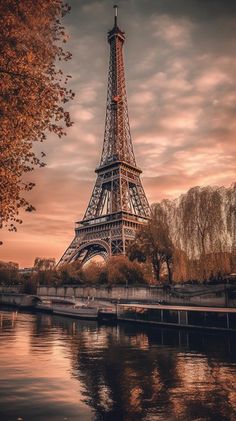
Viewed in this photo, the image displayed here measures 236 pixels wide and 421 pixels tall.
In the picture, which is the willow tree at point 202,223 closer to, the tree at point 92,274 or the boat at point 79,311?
the boat at point 79,311

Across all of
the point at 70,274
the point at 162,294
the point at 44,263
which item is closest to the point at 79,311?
the point at 162,294

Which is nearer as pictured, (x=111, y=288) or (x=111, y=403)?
(x=111, y=403)

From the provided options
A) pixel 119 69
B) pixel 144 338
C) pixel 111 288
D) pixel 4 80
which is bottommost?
pixel 144 338

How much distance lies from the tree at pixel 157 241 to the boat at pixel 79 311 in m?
10.9

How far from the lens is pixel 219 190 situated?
41.8 meters

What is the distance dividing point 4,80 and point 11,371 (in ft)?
43.1

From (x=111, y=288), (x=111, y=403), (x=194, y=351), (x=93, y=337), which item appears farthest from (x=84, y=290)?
(x=111, y=403)

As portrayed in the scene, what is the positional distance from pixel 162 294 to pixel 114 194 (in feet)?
143

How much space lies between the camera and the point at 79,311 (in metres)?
49.6

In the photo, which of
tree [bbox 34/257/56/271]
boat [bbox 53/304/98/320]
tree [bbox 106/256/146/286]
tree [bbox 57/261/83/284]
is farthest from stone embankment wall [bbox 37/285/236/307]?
tree [bbox 34/257/56/271]

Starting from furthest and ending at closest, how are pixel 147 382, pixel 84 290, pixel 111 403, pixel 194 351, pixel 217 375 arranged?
pixel 84 290 < pixel 194 351 < pixel 217 375 < pixel 147 382 < pixel 111 403

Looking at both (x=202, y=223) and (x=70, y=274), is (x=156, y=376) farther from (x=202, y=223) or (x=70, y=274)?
(x=70, y=274)

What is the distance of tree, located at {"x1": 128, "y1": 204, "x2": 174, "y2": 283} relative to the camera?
5050cm

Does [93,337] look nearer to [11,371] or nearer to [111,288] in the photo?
[11,371]
